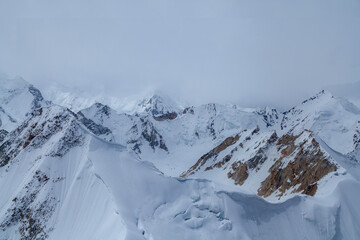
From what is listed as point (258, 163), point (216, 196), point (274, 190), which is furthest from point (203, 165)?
point (216, 196)

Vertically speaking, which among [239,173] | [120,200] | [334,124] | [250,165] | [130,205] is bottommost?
[239,173]

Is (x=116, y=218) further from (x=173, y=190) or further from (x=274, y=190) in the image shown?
(x=274, y=190)

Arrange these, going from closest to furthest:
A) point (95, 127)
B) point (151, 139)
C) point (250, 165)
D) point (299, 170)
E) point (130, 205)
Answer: point (130, 205), point (299, 170), point (250, 165), point (95, 127), point (151, 139)

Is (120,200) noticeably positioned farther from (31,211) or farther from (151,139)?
(151,139)

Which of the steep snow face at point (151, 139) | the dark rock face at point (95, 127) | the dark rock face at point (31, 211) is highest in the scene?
the dark rock face at point (31, 211)

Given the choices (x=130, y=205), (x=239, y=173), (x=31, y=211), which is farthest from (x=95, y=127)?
(x=130, y=205)

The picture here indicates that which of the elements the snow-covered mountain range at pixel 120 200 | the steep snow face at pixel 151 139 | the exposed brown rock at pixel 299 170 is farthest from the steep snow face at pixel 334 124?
the snow-covered mountain range at pixel 120 200

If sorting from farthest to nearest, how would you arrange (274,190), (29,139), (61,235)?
(274,190)
(29,139)
(61,235)

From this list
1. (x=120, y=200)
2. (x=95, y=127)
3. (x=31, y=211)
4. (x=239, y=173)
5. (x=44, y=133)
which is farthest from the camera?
(x=95, y=127)

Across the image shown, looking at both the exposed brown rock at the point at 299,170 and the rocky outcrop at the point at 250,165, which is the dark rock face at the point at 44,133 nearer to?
the exposed brown rock at the point at 299,170
